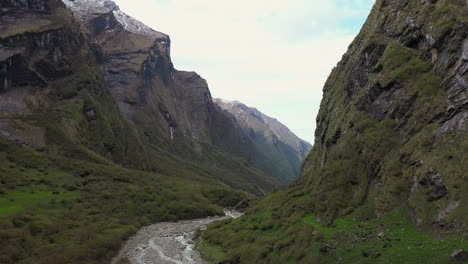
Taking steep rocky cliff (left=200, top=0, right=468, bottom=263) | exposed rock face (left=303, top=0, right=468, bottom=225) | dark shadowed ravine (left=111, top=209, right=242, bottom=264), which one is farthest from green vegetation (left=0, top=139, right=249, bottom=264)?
exposed rock face (left=303, top=0, right=468, bottom=225)

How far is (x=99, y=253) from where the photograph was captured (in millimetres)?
83812

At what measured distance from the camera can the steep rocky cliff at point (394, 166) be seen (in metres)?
42.3

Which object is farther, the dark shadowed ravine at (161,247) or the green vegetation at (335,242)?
the dark shadowed ravine at (161,247)

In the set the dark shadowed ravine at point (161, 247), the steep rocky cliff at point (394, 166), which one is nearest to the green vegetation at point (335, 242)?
the steep rocky cliff at point (394, 166)

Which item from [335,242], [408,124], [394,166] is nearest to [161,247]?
[335,242]

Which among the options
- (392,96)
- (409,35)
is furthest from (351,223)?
(409,35)

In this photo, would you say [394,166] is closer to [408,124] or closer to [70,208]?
[408,124]

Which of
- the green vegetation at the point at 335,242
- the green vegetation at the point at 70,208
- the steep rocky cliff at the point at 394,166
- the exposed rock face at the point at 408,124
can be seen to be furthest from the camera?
the green vegetation at the point at 70,208

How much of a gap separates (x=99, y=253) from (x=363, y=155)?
200 ft

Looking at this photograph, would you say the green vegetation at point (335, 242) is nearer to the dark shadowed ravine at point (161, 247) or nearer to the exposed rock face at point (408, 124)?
the exposed rock face at point (408, 124)

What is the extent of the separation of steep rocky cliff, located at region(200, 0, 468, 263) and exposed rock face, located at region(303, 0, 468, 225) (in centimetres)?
19

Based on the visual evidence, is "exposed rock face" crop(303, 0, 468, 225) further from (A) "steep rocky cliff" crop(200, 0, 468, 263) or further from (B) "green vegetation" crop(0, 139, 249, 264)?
(B) "green vegetation" crop(0, 139, 249, 264)

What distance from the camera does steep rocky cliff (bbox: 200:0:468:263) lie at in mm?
42312

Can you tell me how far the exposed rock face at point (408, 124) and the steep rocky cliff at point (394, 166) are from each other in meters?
0.19
